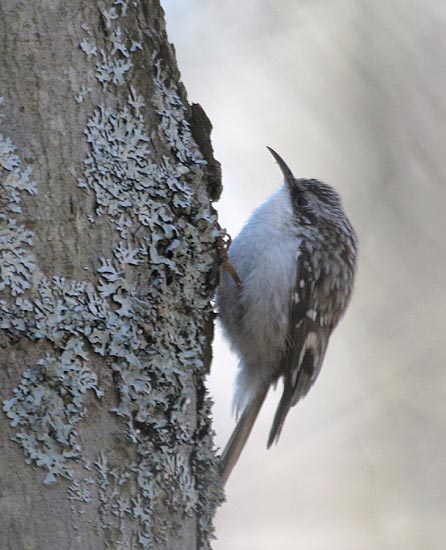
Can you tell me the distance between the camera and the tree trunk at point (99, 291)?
44.9 inches

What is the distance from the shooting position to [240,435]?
2.49 metres

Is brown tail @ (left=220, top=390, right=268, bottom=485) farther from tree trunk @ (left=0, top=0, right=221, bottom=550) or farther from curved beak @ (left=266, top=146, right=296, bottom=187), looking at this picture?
tree trunk @ (left=0, top=0, right=221, bottom=550)

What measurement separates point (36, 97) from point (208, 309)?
488 mm

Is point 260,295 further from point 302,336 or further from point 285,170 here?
point 285,170

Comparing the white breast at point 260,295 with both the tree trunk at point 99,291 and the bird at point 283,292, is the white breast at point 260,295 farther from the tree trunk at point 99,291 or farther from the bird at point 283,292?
the tree trunk at point 99,291

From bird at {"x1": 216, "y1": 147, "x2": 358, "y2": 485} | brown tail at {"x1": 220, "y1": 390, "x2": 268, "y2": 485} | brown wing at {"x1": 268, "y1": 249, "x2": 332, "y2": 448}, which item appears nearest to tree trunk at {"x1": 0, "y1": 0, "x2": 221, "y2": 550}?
brown tail at {"x1": 220, "y1": 390, "x2": 268, "y2": 485}

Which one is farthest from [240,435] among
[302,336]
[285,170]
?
[285,170]

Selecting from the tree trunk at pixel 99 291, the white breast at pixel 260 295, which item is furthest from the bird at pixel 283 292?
the tree trunk at pixel 99 291

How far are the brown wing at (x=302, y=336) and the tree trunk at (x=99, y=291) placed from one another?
1205 millimetres

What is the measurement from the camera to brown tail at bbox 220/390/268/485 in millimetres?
2347

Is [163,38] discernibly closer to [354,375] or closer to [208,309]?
[208,309]

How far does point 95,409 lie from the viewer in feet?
3.96

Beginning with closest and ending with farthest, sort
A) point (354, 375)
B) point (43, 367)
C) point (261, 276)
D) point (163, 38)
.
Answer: point (43, 367)
point (163, 38)
point (261, 276)
point (354, 375)

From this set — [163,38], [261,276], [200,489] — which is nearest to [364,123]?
[261,276]
